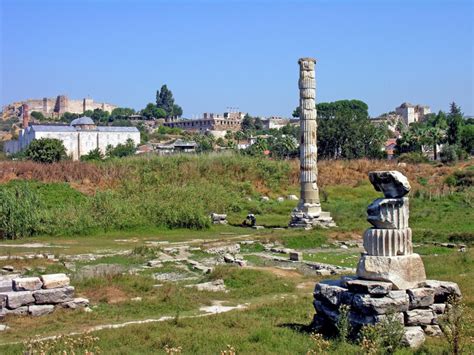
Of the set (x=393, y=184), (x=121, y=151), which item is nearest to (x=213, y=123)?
(x=121, y=151)

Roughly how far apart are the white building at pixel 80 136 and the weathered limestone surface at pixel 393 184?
85963mm

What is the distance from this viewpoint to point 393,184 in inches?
414

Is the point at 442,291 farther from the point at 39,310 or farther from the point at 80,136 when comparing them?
the point at 80,136

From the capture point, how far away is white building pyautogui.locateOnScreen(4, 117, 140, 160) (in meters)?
93.9

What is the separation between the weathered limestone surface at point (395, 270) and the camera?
32.6 feet

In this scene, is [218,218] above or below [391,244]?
below

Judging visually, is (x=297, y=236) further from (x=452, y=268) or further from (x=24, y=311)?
(x=24, y=311)

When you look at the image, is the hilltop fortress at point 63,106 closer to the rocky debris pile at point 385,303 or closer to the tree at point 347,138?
the tree at point 347,138

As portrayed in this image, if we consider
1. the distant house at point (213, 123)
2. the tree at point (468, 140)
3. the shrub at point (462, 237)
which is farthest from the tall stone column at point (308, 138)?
the distant house at point (213, 123)

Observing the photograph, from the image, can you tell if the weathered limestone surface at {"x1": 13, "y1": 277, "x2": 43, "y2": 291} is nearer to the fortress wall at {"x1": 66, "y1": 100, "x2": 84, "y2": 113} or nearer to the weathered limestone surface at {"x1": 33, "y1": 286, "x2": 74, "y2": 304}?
the weathered limestone surface at {"x1": 33, "y1": 286, "x2": 74, "y2": 304}

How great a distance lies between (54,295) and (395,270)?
7002 mm

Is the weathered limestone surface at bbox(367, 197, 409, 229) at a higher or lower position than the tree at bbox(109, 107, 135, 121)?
lower

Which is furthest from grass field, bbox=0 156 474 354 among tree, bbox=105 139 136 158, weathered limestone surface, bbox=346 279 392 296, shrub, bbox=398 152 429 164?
tree, bbox=105 139 136 158

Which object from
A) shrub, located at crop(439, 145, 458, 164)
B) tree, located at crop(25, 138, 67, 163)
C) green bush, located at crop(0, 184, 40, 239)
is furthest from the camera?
tree, located at crop(25, 138, 67, 163)
